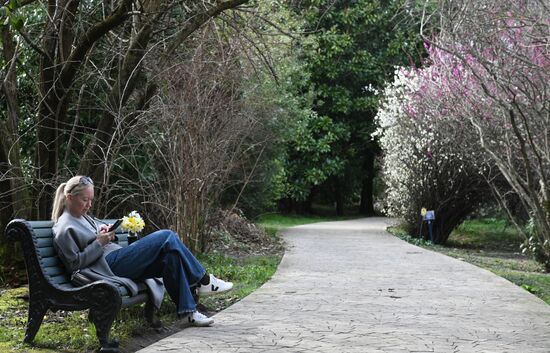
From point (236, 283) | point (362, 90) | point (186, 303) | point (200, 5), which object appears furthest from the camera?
point (362, 90)

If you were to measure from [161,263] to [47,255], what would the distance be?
44.7 inches

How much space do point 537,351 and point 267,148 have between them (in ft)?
46.5

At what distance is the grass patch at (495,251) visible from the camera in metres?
11.8

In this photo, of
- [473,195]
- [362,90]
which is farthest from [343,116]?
[473,195]

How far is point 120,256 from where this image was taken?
692cm

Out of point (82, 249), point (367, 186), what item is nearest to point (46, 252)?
point (82, 249)

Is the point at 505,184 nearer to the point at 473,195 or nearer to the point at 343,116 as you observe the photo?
the point at 473,195

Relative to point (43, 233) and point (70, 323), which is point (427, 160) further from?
point (43, 233)

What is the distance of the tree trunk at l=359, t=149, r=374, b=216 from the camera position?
4138 cm

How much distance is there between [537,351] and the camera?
20.8 feet

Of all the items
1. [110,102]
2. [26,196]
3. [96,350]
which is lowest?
[96,350]

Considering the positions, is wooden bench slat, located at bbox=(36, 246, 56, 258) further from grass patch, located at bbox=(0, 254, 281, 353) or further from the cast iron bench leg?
grass patch, located at bbox=(0, 254, 281, 353)

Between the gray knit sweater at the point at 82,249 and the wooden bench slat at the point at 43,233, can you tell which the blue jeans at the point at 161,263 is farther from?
the wooden bench slat at the point at 43,233

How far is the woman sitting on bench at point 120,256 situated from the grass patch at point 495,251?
4894 millimetres
